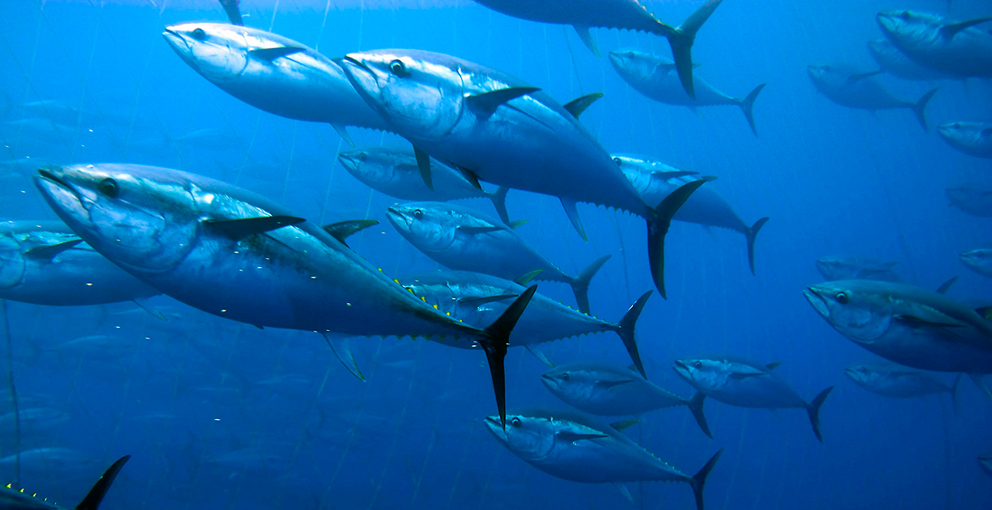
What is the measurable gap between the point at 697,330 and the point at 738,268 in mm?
9140

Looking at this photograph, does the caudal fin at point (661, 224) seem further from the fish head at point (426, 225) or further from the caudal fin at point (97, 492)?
the caudal fin at point (97, 492)

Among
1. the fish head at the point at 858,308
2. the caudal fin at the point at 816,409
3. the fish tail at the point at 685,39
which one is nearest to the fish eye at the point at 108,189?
the fish tail at the point at 685,39

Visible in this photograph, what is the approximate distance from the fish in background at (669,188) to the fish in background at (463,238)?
1044mm

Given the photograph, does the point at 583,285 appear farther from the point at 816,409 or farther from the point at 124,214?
the point at 816,409

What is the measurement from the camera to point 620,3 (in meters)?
2.09

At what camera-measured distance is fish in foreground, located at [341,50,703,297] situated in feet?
4.80

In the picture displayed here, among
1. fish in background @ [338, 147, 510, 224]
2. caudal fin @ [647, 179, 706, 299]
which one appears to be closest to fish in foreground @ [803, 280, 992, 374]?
caudal fin @ [647, 179, 706, 299]

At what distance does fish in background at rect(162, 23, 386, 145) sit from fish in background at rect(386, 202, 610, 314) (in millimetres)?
710

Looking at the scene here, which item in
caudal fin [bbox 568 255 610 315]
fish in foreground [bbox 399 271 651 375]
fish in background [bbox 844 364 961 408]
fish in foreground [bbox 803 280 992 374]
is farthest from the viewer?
fish in background [bbox 844 364 961 408]

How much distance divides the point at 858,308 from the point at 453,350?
26.7 ft

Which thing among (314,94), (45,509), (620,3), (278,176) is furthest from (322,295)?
(278,176)

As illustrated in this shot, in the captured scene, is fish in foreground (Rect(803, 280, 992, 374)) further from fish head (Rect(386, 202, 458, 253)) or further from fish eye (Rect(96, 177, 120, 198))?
fish eye (Rect(96, 177, 120, 198))

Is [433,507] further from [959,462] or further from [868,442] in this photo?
[959,462]

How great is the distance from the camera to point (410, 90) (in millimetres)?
1458
